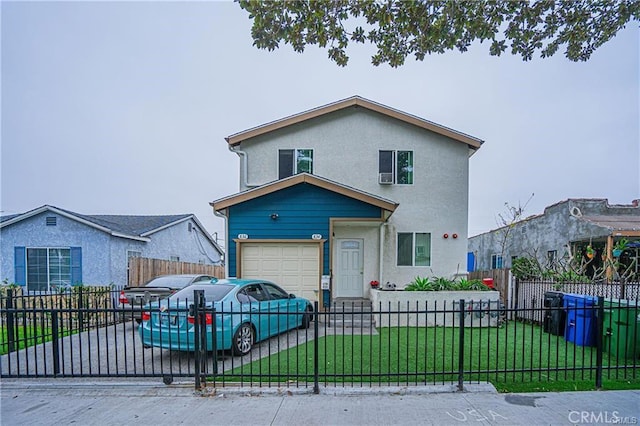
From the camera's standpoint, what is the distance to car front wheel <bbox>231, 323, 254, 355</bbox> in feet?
19.7

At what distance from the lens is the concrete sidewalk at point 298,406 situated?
147 inches

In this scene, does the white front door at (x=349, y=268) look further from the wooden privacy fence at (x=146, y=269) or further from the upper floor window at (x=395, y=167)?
the wooden privacy fence at (x=146, y=269)

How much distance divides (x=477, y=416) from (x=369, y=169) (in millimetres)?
9462

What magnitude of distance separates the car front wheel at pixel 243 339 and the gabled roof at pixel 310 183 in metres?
4.80

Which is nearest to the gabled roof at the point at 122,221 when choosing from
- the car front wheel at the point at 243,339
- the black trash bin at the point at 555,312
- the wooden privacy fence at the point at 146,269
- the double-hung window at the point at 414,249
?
the wooden privacy fence at the point at 146,269

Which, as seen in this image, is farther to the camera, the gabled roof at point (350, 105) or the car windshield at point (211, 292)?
the gabled roof at point (350, 105)

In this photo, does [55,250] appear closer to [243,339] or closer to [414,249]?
[243,339]

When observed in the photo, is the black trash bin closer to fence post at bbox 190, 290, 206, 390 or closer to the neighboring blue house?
fence post at bbox 190, 290, 206, 390

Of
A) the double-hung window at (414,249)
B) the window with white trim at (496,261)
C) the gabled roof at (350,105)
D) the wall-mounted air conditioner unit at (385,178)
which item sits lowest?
the window with white trim at (496,261)

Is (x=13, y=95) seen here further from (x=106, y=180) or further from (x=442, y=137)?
(x=442, y=137)

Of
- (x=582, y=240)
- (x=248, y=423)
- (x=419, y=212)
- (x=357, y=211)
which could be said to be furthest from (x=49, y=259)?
(x=582, y=240)

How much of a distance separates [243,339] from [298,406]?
7.89 feet

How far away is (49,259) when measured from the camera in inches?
515

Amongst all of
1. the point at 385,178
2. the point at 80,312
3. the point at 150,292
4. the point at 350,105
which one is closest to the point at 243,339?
the point at 80,312
